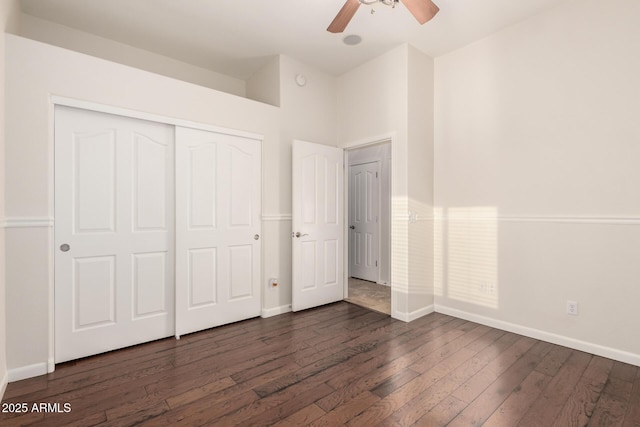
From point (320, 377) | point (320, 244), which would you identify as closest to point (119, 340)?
point (320, 377)

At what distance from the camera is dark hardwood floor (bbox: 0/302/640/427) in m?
1.78

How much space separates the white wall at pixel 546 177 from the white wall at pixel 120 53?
283 centimetres

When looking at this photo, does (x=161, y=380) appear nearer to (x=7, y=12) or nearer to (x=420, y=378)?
(x=420, y=378)

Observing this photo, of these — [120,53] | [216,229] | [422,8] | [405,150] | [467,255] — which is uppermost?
[120,53]

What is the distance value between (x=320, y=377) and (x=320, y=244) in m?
1.86

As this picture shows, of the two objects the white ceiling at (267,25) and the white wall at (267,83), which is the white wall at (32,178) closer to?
the white ceiling at (267,25)

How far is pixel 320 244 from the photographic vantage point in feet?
12.8

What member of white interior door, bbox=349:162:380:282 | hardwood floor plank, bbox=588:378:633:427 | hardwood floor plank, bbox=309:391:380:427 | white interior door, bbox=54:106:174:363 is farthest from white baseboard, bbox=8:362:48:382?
white interior door, bbox=349:162:380:282

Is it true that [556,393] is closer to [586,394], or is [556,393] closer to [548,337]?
[586,394]

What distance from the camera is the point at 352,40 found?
3309mm

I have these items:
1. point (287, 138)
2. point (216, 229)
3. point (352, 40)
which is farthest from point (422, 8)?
point (216, 229)

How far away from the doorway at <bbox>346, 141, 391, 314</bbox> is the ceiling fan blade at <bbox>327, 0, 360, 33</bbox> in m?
2.62

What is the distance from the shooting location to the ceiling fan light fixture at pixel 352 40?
10.6ft

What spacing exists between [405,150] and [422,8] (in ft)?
4.63
